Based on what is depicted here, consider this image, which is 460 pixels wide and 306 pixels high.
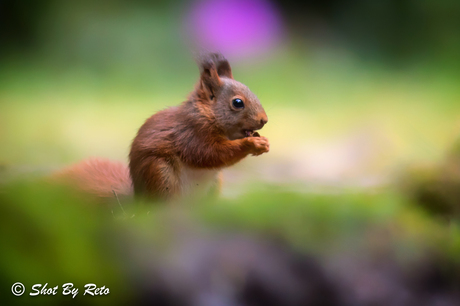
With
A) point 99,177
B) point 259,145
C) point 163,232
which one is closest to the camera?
point 163,232

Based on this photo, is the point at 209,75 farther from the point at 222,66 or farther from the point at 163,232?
the point at 163,232

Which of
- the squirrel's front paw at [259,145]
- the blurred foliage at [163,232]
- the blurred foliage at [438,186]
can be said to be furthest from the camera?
the squirrel's front paw at [259,145]

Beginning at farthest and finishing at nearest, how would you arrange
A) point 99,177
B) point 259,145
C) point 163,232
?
point 99,177
point 259,145
point 163,232

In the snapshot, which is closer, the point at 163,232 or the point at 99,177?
the point at 163,232

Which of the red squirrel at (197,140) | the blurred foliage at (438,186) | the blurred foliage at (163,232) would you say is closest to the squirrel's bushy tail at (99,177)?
the red squirrel at (197,140)

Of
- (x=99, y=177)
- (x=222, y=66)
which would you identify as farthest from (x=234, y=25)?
(x=99, y=177)

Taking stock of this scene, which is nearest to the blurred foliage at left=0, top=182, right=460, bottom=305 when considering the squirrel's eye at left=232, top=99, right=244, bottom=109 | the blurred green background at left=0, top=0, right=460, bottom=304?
the blurred green background at left=0, top=0, right=460, bottom=304

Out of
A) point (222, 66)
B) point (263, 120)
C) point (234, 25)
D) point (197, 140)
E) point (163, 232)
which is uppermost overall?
point (234, 25)

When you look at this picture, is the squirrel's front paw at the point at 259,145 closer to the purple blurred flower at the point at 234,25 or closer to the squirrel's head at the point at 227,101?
the squirrel's head at the point at 227,101
